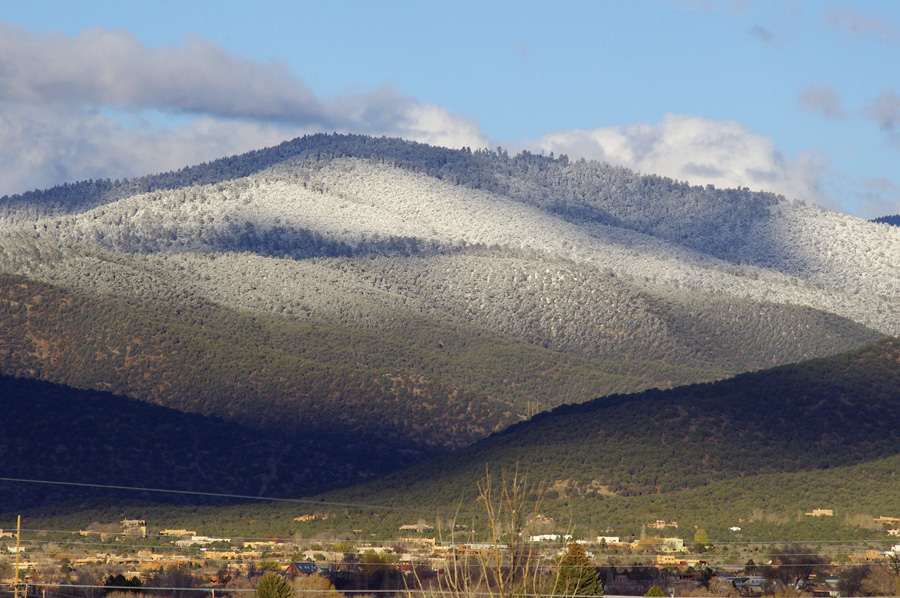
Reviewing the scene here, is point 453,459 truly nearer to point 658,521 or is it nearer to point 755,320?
point 658,521

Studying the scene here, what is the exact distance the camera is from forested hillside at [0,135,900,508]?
357 feet

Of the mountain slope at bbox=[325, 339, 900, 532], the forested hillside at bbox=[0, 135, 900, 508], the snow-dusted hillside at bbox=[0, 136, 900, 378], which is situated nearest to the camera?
the mountain slope at bbox=[325, 339, 900, 532]

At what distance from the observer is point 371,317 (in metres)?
142

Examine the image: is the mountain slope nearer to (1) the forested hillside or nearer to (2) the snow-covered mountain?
(1) the forested hillside

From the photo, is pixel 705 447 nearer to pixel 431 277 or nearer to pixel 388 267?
pixel 431 277

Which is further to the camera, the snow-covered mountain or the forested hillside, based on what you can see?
the snow-covered mountain

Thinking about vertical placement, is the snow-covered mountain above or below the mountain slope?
above

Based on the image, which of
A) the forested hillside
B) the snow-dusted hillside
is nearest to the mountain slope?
the forested hillside

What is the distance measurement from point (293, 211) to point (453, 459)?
112451mm

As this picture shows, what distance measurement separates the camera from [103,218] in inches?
7333

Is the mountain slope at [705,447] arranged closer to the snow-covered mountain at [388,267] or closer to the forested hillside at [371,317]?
the forested hillside at [371,317]

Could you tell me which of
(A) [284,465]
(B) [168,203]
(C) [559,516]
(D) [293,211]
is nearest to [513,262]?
(D) [293,211]

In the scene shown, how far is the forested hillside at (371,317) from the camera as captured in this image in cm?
10888

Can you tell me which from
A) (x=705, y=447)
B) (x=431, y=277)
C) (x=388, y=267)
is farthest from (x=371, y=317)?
(x=705, y=447)
